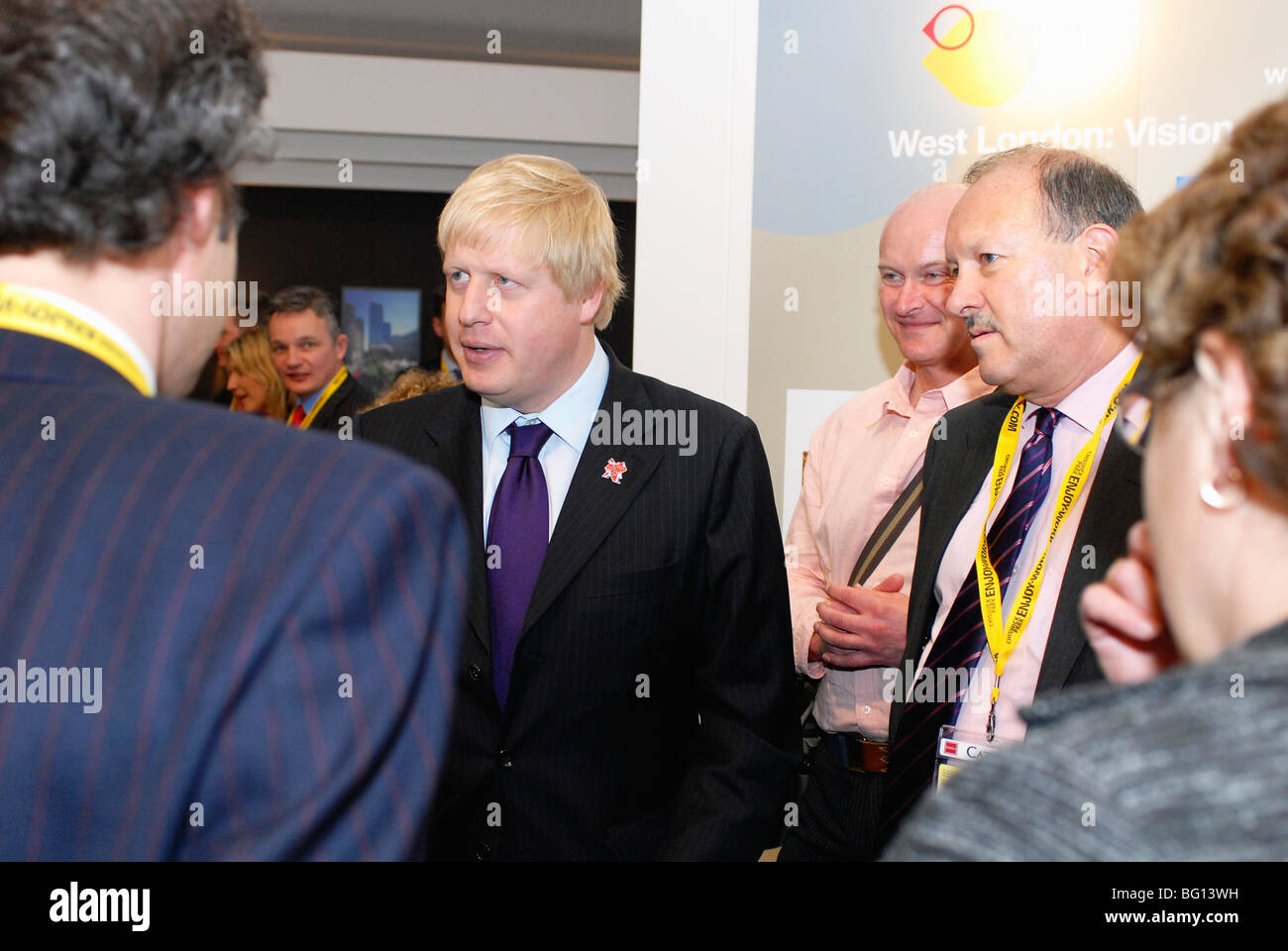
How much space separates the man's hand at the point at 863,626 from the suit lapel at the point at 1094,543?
23.1 inches

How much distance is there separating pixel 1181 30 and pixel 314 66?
22.5 feet

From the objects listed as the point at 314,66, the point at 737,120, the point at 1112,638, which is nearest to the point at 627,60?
the point at 314,66

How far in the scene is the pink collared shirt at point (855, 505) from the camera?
2656 millimetres

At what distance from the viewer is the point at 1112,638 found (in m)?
1.25

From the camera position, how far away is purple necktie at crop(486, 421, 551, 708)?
7.01 ft

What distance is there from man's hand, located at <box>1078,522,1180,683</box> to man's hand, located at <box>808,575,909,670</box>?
1246mm

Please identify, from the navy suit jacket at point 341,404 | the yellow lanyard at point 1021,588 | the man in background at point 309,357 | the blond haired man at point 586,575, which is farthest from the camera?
the man in background at point 309,357

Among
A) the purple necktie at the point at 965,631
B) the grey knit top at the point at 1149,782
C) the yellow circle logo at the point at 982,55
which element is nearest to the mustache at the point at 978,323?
the purple necktie at the point at 965,631

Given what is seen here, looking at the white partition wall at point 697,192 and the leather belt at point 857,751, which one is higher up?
the white partition wall at point 697,192

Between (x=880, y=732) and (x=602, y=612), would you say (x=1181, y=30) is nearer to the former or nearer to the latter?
(x=880, y=732)

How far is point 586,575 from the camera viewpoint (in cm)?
215

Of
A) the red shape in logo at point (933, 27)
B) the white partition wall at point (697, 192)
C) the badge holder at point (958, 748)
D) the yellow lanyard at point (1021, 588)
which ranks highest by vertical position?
the red shape in logo at point (933, 27)

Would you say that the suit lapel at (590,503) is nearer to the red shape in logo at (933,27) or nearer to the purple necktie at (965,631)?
the purple necktie at (965,631)

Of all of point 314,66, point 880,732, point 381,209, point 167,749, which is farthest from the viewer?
point 381,209
